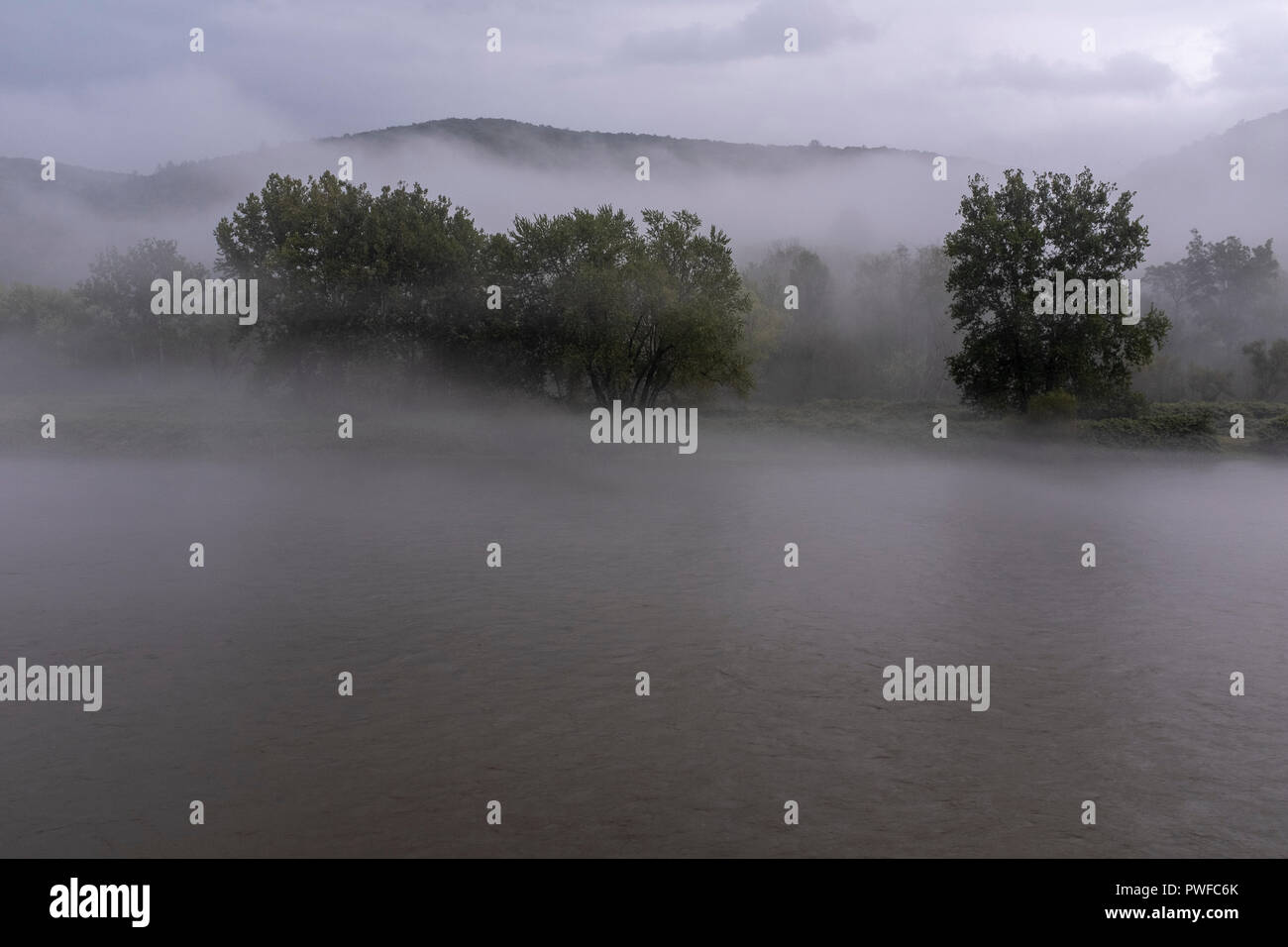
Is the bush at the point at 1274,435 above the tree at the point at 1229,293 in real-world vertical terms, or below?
below

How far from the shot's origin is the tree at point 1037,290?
2400 inches

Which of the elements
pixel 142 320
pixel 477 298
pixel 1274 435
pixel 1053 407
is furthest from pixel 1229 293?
pixel 142 320

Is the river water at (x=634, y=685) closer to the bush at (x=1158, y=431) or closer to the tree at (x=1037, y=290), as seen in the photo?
the bush at (x=1158, y=431)

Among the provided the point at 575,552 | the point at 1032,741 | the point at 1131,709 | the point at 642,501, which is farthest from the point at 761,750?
the point at 642,501

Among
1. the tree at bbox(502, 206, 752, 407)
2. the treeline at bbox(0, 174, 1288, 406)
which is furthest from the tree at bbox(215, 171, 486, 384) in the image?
the tree at bbox(502, 206, 752, 407)

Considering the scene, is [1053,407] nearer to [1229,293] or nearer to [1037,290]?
[1037,290]

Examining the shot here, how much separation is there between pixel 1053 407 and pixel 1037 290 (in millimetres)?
6780

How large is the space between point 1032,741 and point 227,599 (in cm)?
1420

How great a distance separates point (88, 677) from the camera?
14.8m

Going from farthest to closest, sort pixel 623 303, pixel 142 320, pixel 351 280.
Answer: pixel 142 320, pixel 351 280, pixel 623 303

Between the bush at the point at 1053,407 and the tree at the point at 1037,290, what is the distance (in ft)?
9.12

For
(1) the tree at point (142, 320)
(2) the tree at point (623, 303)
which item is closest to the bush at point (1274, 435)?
(2) the tree at point (623, 303)

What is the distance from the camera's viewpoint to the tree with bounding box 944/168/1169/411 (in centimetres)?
6097

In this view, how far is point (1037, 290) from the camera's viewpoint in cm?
6062
